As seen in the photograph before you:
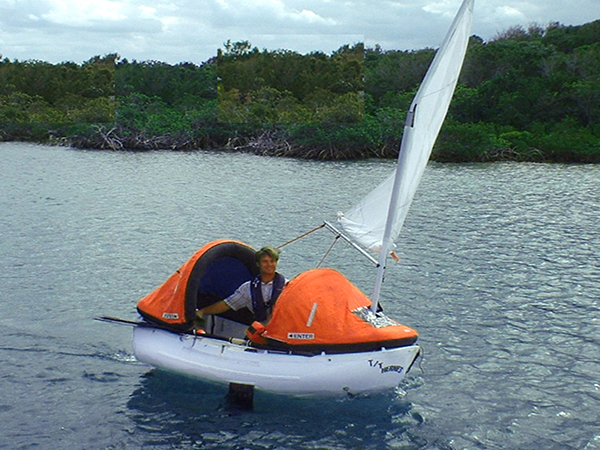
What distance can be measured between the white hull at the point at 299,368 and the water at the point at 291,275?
1.48ft

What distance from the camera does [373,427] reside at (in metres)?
9.35

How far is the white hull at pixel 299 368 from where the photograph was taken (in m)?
9.20

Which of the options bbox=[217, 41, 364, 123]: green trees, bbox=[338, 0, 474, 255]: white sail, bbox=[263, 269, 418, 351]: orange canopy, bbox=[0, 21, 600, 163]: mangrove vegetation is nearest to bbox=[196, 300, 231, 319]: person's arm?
bbox=[263, 269, 418, 351]: orange canopy

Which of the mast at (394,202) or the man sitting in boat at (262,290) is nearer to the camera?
the mast at (394,202)

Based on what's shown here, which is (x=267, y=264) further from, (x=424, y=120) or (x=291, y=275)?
(x=291, y=275)

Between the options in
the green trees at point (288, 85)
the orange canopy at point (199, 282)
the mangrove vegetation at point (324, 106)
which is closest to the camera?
the orange canopy at point (199, 282)

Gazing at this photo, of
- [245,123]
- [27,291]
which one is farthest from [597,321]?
[245,123]

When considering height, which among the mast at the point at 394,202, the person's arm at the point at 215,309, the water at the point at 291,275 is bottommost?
the water at the point at 291,275

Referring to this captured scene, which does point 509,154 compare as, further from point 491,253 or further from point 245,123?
→ point 491,253

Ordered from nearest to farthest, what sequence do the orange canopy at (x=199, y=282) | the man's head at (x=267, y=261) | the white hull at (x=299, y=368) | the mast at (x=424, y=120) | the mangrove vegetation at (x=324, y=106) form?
the white hull at (x=299, y=368)
the mast at (x=424, y=120)
the orange canopy at (x=199, y=282)
the man's head at (x=267, y=261)
the mangrove vegetation at (x=324, y=106)

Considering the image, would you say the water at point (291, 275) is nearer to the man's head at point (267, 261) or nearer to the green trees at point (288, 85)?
the man's head at point (267, 261)

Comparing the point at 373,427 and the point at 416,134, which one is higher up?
the point at 416,134

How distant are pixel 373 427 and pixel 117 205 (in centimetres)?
1948

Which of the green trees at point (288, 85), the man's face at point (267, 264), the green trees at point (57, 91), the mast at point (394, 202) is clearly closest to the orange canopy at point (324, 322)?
the mast at point (394, 202)
